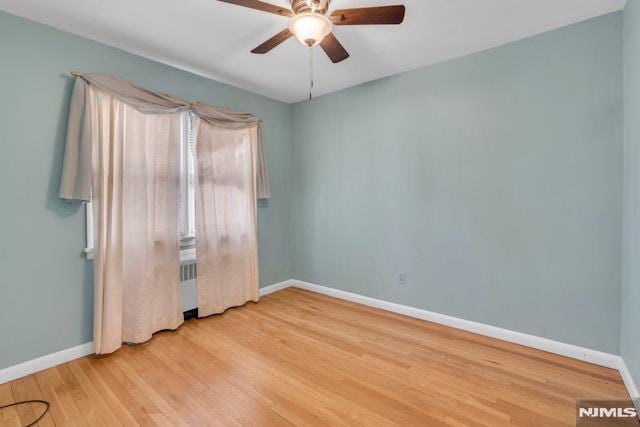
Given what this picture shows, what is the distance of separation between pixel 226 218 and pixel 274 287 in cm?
125

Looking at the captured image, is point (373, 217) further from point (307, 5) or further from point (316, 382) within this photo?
point (307, 5)

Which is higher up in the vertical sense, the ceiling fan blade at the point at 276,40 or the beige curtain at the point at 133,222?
the ceiling fan blade at the point at 276,40

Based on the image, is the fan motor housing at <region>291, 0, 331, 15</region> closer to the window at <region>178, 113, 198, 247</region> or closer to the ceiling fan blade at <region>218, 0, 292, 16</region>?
the ceiling fan blade at <region>218, 0, 292, 16</region>

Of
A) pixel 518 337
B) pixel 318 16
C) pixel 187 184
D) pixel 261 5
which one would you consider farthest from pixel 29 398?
pixel 518 337

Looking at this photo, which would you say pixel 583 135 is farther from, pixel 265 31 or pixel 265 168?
pixel 265 168

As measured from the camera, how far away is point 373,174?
3346mm

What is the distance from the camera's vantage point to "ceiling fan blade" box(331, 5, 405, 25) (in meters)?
1.61

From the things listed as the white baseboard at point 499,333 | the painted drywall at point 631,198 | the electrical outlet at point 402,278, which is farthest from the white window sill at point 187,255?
the painted drywall at point 631,198

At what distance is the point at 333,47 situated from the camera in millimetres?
2016

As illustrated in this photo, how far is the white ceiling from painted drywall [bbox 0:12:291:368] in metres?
0.21

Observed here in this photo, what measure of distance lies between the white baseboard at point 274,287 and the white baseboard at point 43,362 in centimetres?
181

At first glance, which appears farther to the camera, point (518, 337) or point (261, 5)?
point (518, 337)

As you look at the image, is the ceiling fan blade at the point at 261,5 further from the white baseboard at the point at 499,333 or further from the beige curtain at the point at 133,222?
the white baseboard at the point at 499,333

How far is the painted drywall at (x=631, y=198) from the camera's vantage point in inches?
69.5
